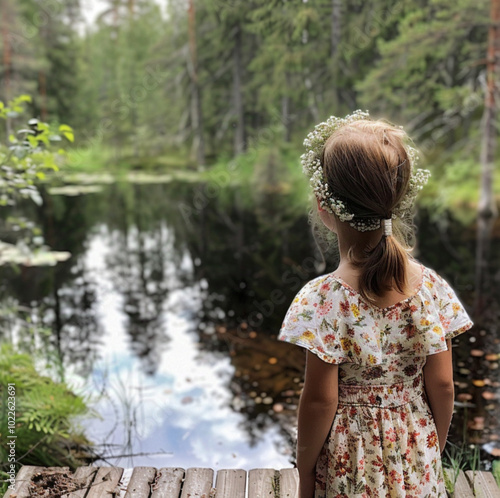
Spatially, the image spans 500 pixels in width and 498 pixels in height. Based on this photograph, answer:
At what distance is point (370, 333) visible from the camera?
99 centimetres

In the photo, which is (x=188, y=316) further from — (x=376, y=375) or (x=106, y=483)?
(x=376, y=375)

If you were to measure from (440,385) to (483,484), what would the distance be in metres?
0.62

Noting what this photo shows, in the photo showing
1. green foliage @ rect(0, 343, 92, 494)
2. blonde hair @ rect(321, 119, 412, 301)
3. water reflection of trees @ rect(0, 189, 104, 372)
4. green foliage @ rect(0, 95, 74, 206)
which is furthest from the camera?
water reflection of trees @ rect(0, 189, 104, 372)

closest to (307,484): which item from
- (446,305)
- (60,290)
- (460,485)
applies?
(446,305)

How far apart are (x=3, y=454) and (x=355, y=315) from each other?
1286 mm

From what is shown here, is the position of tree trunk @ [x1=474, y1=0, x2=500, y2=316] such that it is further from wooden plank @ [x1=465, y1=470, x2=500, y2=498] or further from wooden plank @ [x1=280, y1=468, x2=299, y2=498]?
wooden plank @ [x1=280, y1=468, x2=299, y2=498]

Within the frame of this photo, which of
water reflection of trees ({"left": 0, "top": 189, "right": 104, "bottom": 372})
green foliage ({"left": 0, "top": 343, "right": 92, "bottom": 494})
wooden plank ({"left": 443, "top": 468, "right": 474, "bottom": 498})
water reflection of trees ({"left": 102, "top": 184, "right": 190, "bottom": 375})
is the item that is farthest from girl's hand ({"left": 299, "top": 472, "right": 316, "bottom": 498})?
water reflection of trees ({"left": 102, "top": 184, "right": 190, "bottom": 375})

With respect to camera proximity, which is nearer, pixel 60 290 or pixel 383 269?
pixel 383 269

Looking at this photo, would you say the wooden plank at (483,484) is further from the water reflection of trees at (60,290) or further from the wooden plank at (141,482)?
the water reflection of trees at (60,290)

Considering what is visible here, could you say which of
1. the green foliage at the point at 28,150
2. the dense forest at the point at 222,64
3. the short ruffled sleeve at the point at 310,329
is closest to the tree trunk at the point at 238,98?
the dense forest at the point at 222,64

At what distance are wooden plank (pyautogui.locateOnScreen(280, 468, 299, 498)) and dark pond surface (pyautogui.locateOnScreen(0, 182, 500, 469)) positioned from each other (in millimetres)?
617

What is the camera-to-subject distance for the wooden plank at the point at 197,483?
58.8 inches

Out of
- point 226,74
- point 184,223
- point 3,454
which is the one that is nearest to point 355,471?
point 3,454

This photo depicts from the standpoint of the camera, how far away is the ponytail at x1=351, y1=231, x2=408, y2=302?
0.96m
